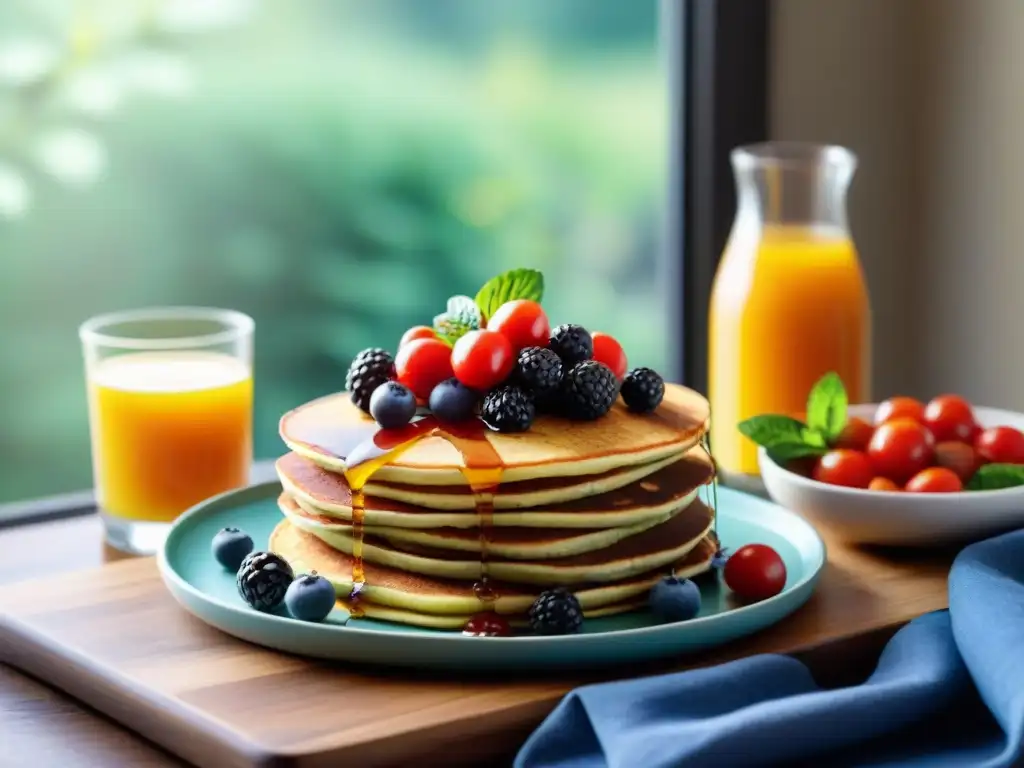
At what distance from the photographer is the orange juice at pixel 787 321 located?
6.33 ft

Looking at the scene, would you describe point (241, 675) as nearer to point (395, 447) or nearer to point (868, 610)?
point (395, 447)

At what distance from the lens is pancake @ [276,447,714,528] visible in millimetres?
1325

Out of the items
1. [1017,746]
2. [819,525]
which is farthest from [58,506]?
[1017,746]

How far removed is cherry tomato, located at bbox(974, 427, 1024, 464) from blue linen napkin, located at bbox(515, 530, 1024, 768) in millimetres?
377

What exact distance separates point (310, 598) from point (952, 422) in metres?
0.77

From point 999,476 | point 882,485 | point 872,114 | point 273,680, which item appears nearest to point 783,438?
point 882,485

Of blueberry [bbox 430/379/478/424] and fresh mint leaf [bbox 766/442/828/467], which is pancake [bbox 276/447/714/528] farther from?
fresh mint leaf [bbox 766/442/828/467]

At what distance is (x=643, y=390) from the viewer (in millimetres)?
1448

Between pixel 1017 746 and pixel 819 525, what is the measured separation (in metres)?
0.54

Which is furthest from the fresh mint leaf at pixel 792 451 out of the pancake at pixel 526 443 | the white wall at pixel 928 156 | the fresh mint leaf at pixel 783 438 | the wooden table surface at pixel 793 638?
the white wall at pixel 928 156

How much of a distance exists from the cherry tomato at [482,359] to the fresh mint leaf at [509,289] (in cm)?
13

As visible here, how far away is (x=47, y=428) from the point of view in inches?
123

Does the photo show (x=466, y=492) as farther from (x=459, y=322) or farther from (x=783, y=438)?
(x=783, y=438)

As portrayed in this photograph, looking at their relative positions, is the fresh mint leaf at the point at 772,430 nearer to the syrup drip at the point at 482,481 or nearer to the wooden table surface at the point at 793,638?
the wooden table surface at the point at 793,638
